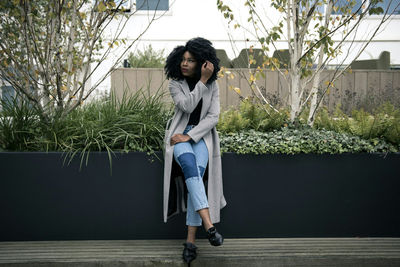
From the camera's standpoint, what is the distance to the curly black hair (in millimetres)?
2662

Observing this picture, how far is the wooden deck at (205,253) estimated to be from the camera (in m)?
2.42

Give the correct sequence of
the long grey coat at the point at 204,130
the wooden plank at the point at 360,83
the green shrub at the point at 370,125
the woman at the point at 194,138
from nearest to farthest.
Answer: the woman at the point at 194,138 < the long grey coat at the point at 204,130 < the green shrub at the point at 370,125 < the wooden plank at the point at 360,83

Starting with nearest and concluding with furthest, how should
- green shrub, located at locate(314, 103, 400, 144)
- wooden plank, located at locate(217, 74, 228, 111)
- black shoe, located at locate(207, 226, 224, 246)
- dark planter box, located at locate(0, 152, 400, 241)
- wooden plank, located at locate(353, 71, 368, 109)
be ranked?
black shoe, located at locate(207, 226, 224, 246) < dark planter box, located at locate(0, 152, 400, 241) < green shrub, located at locate(314, 103, 400, 144) < wooden plank, located at locate(217, 74, 228, 111) < wooden plank, located at locate(353, 71, 368, 109)

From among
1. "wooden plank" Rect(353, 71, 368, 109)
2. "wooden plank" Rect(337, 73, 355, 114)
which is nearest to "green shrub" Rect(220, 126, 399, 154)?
"wooden plank" Rect(337, 73, 355, 114)

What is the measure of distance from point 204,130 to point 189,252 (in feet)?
2.58

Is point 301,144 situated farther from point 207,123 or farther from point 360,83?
point 360,83

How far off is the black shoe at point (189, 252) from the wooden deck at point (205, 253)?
0.04 m

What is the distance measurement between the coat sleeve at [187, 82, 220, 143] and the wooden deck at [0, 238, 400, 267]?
29.8 inches

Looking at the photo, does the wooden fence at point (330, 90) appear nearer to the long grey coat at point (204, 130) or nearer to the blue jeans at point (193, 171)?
the long grey coat at point (204, 130)

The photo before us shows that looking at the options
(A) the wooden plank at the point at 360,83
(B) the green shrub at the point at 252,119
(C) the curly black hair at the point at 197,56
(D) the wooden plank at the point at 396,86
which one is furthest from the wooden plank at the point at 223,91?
(C) the curly black hair at the point at 197,56

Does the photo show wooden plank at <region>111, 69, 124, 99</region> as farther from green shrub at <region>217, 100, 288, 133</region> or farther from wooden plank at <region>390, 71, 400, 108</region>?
wooden plank at <region>390, 71, 400, 108</region>

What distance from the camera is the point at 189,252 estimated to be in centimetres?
244

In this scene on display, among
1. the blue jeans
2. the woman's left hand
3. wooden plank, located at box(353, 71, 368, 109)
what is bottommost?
the blue jeans

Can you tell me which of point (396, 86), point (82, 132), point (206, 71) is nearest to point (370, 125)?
point (206, 71)
